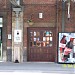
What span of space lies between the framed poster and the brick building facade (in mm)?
497

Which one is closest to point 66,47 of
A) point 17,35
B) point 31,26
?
point 31,26

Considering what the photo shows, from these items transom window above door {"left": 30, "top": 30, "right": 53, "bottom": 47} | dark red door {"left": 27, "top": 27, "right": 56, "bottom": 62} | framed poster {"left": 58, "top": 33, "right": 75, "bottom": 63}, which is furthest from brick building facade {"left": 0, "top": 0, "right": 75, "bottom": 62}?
framed poster {"left": 58, "top": 33, "right": 75, "bottom": 63}

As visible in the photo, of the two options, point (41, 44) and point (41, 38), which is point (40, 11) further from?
point (41, 44)

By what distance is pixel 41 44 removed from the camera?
64.4ft

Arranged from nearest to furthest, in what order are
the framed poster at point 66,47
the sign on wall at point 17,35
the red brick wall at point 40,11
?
1. the framed poster at point 66,47
2. the sign on wall at point 17,35
3. the red brick wall at point 40,11

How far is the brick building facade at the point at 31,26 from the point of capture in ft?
63.2

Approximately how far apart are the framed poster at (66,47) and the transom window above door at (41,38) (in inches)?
39.4

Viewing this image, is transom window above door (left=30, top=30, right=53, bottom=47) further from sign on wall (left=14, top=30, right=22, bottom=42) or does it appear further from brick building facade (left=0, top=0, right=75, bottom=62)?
sign on wall (left=14, top=30, right=22, bottom=42)

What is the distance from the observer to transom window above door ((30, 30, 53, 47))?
19.6m

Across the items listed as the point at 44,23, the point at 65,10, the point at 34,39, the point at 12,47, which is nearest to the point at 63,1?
the point at 65,10

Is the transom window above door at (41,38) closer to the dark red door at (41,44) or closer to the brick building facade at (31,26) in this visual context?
the dark red door at (41,44)

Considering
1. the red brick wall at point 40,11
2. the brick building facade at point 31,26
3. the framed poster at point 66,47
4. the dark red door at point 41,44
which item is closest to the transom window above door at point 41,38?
the dark red door at point 41,44

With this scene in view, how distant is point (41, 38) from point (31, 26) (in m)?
1.02

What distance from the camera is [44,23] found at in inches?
762
